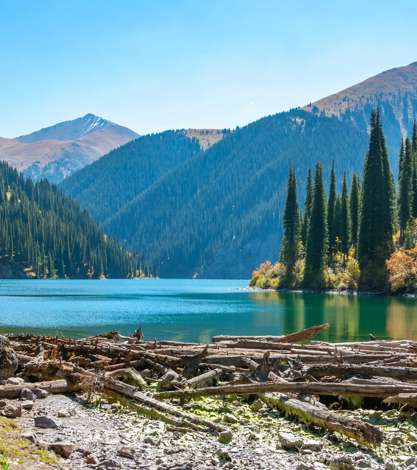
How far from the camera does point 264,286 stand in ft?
399

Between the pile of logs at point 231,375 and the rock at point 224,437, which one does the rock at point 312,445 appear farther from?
the rock at point 224,437

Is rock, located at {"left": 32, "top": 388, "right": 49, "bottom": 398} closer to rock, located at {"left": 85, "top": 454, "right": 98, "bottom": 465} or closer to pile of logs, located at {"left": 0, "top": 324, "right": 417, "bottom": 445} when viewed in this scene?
pile of logs, located at {"left": 0, "top": 324, "right": 417, "bottom": 445}

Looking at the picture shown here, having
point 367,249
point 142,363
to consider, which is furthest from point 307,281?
point 142,363

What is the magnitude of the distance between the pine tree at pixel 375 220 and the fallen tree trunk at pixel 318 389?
261ft

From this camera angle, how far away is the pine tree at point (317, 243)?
104250 mm

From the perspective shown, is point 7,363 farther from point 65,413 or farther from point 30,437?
point 30,437

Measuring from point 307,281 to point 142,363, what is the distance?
88.9 metres

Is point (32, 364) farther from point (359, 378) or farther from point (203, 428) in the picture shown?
point (359, 378)

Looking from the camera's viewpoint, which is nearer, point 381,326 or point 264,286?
point 381,326

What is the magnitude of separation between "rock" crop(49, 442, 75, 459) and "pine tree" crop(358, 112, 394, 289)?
8482 centimetres

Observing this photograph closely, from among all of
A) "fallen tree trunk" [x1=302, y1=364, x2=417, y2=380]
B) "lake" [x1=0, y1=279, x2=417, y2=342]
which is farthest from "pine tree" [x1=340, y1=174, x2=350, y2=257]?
"fallen tree trunk" [x1=302, y1=364, x2=417, y2=380]

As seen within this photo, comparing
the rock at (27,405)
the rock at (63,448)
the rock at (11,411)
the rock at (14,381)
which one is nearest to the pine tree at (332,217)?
the rock at (14,381)

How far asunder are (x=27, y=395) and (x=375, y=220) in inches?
3359

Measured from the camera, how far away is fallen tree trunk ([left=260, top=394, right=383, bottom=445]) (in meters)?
12.3
